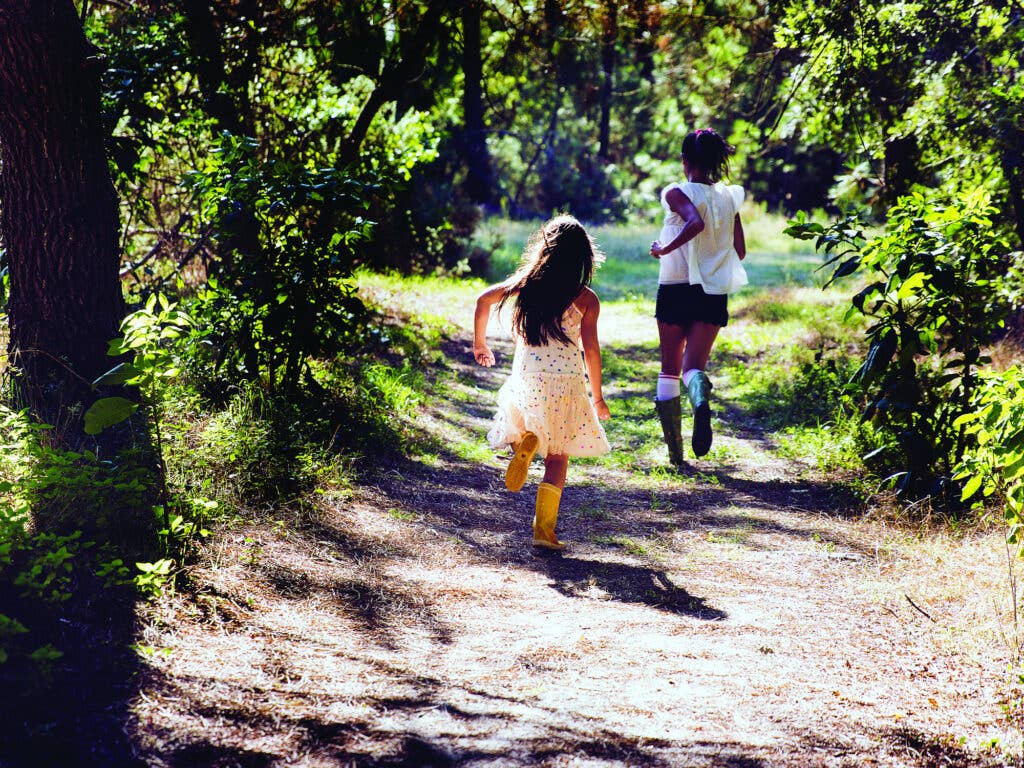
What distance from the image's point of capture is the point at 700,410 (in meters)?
6.54

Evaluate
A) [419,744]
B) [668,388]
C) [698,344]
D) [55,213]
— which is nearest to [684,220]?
[698,344]

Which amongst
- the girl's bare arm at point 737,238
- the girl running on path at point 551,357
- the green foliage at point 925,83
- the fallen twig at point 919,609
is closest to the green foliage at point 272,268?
the girl running on path at point 551,357

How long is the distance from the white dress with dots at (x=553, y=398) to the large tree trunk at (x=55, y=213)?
2233 mm

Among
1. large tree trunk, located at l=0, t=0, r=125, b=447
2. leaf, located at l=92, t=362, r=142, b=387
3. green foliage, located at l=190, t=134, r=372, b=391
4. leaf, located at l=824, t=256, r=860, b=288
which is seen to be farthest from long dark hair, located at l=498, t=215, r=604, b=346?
large tree trunk, located at l=0, t=0, r=125, b=447

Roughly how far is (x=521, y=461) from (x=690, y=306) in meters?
2.30

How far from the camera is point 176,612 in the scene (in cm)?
364

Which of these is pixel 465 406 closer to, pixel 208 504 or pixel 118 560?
pixel 208 504

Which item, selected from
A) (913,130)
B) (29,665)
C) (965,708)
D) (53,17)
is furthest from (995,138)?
(29,665)

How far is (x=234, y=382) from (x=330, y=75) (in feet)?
12.9

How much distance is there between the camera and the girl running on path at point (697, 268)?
6500 millimetres

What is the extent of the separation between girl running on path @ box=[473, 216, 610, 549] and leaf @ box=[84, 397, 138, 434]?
1.76 m

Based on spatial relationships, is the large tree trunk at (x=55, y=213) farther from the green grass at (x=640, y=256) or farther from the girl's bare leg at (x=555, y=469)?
the green grass at (x=640, y=256)

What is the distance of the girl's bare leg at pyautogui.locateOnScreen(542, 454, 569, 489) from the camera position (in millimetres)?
5043

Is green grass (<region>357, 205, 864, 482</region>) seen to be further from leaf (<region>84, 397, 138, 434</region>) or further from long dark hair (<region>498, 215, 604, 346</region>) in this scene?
leaf (<region>84, 397, 138, 434</region>)
